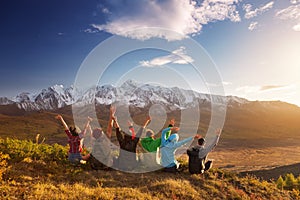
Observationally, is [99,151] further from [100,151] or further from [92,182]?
[92,182]

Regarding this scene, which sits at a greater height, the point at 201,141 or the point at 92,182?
the point at 201,141


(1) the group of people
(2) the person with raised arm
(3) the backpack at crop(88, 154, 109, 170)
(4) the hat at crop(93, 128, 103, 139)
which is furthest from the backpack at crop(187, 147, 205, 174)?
(4) the hat at crop(93, 128, 103, 139)

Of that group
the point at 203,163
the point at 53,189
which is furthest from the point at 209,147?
the point at 53,189

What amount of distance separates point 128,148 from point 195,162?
126 inches

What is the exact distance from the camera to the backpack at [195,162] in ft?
38.2

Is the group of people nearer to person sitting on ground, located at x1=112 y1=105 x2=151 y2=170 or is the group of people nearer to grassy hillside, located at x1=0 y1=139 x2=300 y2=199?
person sitting on ground, located at x1=112 y1=105 x2=151 y2=170

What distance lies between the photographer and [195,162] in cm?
1183

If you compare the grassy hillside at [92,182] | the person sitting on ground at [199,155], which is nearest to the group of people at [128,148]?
the person sitting on ground at [199,155]

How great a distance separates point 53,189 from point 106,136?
3727 millimetres

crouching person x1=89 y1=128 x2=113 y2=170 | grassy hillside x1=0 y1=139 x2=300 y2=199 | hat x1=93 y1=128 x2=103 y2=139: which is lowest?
grassy hillside x1=0 y1=139 x2=300 y2=199

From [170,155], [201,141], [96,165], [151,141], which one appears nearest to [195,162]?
[201,141]

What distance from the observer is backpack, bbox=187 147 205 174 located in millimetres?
11641

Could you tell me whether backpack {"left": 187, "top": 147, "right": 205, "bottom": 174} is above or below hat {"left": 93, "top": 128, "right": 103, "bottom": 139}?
below

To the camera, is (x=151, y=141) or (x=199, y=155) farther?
(x=151, y=141)
